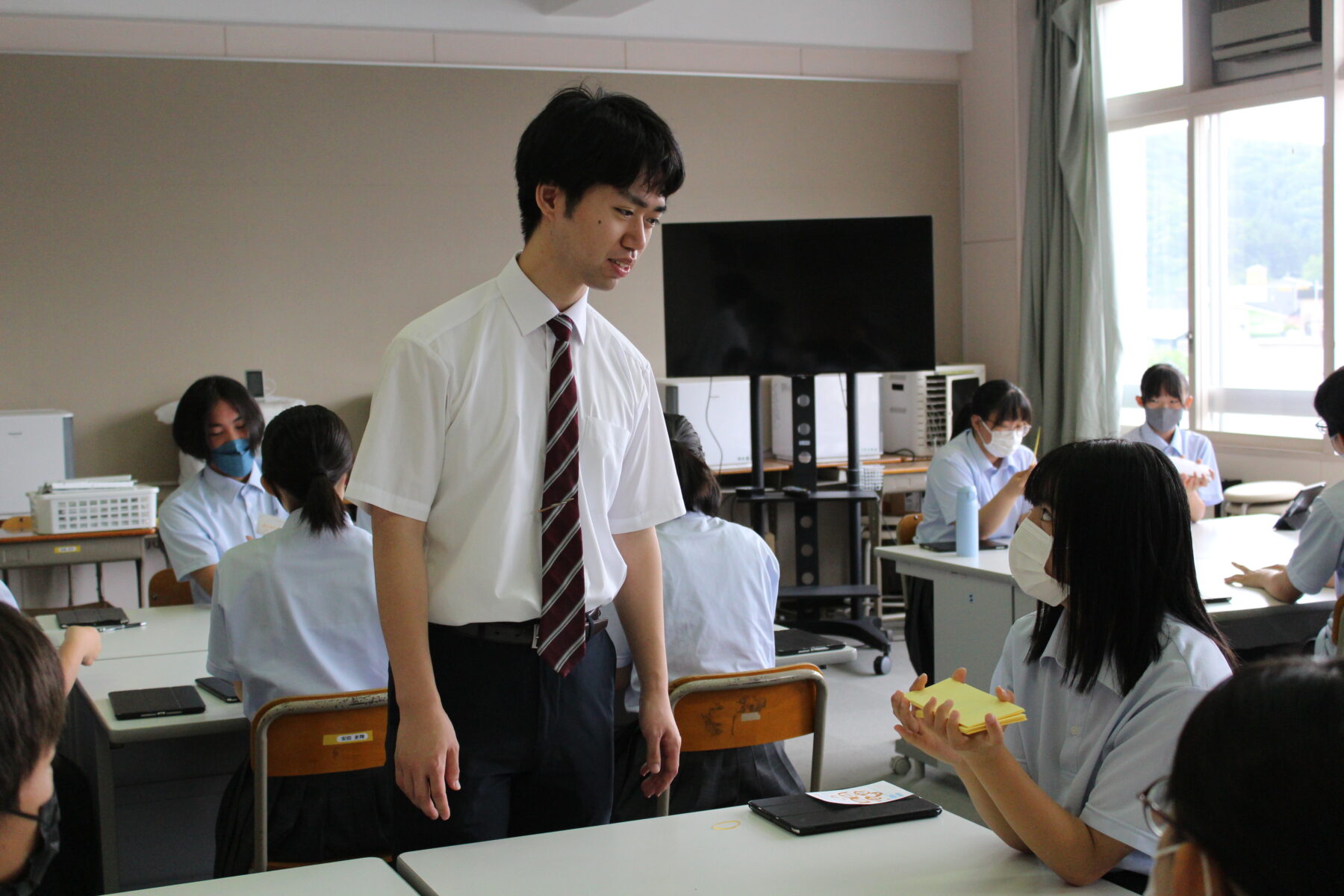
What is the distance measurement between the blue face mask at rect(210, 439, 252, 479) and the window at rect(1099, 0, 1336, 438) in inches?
165

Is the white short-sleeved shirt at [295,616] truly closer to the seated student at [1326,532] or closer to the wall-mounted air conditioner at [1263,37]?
the seated student at [1326,532]

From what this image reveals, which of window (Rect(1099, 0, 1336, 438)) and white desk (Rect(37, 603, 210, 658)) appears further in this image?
window (Rect(1099, 0, 1336, 438))

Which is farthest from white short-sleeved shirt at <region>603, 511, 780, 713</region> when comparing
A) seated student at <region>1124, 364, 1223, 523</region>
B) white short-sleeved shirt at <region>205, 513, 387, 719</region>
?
seated student at <region>1124, 364, 1223, 523</region>

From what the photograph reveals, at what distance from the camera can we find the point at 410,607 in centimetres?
149

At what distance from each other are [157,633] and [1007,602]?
7.15 feet

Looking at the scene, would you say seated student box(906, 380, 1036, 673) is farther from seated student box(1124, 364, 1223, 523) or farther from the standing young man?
the standing young man

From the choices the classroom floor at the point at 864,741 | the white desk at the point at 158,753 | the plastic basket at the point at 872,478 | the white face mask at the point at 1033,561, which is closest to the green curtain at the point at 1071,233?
the plastic basket at the point at 872,478

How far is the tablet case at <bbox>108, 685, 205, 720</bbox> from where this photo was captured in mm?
2309

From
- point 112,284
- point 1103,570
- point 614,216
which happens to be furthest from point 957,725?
point 112,284

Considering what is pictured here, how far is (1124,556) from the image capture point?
1496 mm

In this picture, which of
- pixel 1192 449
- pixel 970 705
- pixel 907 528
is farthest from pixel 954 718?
pixel 1192 449

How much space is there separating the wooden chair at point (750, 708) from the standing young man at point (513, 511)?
0.60 meters

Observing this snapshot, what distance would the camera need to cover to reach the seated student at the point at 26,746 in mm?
1215

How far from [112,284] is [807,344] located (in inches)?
115
